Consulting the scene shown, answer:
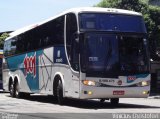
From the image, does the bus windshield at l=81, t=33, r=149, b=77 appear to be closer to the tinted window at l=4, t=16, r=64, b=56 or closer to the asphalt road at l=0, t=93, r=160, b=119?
the asphalt road at l=0, t=93, r=160, b=119

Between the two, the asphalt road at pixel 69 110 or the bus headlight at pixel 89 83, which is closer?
the asphalt road at pixel 69 110

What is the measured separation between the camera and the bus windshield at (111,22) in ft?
57.8

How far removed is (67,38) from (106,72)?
221 centimetres

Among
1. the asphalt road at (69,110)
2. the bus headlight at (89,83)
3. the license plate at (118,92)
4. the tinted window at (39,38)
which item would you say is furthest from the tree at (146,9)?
the bus headlight at (89,83)

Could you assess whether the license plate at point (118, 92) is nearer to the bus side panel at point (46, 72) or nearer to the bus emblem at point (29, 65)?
the bus side panel at point (46, 72)

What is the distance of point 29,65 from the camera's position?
2430 centimetres

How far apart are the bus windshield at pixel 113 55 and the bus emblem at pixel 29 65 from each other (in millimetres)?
6454

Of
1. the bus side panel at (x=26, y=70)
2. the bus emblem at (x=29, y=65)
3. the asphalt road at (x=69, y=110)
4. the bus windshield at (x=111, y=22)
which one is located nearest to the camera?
the asphalt road at (x=69, y=110)

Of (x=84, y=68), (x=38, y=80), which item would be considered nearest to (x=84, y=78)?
(x=84, y=68)

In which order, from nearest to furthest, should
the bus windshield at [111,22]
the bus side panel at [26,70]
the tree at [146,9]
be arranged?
the bus windshield at [111,22], the bus side panel at [26,70], the tree at [146,9]

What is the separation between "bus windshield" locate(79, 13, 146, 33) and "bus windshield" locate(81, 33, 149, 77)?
0.30m

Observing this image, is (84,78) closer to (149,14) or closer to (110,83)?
(110,83)

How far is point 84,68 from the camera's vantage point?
1716cm

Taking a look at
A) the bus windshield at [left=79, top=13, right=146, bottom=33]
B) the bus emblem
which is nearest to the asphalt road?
the bus windshield at [left=79, top=13, right=146, bottom=33]
